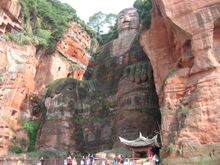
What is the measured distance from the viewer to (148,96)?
25.1 meters

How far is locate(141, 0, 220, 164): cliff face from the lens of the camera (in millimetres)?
16234

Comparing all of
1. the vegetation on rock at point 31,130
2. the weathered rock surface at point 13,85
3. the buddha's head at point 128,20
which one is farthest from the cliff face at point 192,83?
the buddha's head at point 128,20

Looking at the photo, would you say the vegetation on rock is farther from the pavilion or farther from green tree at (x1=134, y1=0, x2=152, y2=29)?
green tree at (x1=134, y1=0, x2=152, y2=29)

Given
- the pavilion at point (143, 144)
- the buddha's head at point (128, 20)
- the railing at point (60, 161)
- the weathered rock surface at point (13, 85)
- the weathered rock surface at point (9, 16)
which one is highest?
the buddha's head at point (128, 20)

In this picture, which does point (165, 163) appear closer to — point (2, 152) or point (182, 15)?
point (182, 15)

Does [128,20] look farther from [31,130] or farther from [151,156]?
[151,156]

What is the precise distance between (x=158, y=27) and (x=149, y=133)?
7.16 meters

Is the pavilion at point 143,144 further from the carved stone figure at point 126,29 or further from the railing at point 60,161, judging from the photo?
the carved stone figure at point 126,29

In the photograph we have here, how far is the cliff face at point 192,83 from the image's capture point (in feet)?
53.3

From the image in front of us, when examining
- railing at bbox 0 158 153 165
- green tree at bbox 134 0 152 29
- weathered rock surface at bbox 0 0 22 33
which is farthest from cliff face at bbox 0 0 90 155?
green tree at bbox 134 0 152 29

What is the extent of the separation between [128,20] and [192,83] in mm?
19665

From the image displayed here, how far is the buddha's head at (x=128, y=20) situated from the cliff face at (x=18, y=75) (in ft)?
22.3

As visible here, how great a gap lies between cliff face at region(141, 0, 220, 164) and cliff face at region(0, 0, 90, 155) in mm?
13926

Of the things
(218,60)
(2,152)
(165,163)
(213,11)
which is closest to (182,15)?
(213,11)
